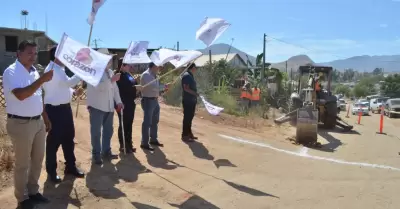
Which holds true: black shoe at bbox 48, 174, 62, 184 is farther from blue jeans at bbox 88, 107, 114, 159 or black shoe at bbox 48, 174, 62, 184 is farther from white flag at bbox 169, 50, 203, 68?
white flag at bbox 169, 50, 203, 68

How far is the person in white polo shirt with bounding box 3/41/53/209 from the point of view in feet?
13.6

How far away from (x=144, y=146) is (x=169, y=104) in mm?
9421

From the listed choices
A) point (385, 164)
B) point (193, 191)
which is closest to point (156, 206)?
point (193, 191)

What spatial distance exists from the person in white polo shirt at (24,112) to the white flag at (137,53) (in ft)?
8.64

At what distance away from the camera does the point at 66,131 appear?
5.35m

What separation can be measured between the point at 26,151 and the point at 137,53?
331 cm

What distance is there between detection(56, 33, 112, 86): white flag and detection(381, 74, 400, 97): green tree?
196 ft

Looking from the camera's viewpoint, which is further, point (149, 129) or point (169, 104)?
point (169, 104)

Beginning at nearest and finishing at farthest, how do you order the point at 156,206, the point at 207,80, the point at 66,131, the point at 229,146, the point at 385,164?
the point at 156,206, the point at 66,131, the point at 385,164, the point at 229,146, the point at 207,80

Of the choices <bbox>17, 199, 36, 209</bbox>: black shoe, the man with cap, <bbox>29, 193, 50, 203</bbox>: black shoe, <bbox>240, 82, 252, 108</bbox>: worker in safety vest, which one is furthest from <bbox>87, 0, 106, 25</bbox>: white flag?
<bbox>240, 82, 252, 108</bbox>: worker in safety vest

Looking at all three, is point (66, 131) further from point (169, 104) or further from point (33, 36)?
point (33, 36)

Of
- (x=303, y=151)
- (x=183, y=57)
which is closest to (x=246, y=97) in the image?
(x=303, y=151)

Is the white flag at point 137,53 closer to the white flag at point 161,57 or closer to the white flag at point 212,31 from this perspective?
the white flag at point 161,57

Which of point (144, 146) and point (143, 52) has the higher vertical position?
point (143, 52)
